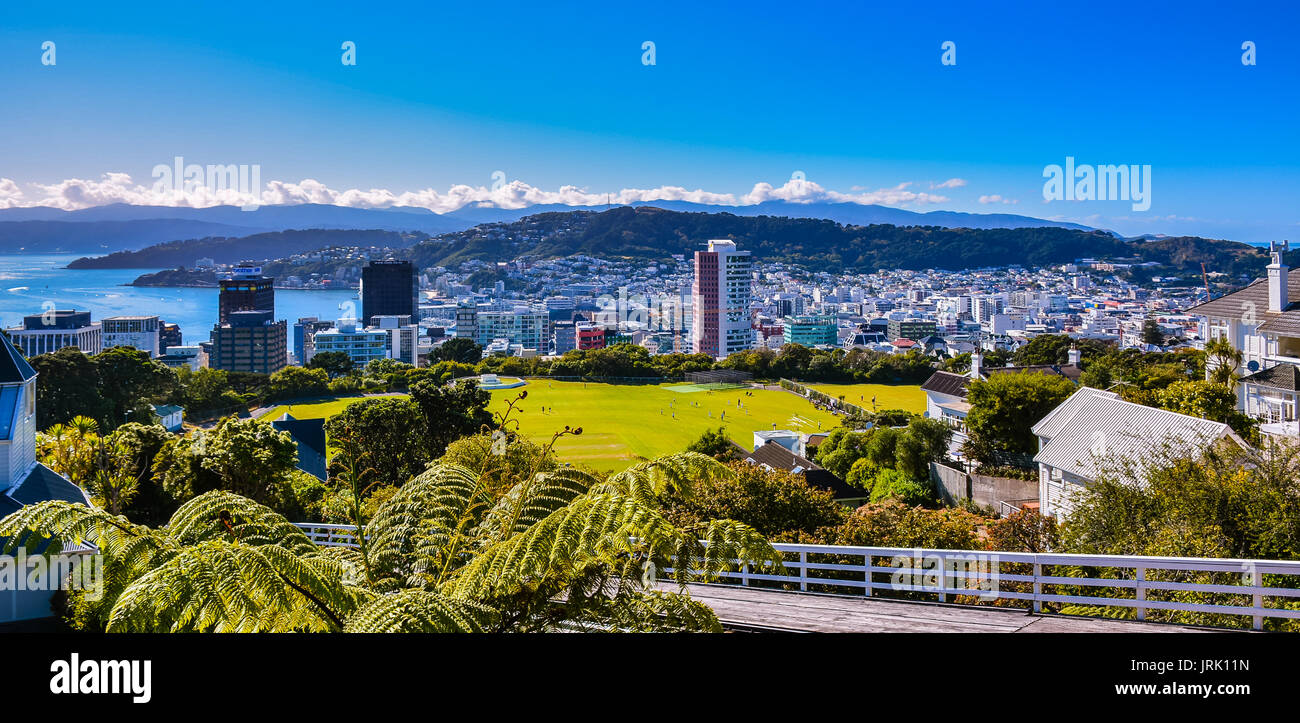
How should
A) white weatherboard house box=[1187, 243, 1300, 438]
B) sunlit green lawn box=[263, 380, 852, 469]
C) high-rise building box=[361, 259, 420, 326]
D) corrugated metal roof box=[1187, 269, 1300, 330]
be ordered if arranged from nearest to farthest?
1. white weatherboard house box=[1187, 243, 1300, 438]
2. corrugated metal roof box=[1187, 269, 1300, 330]
3. sunlit green lawn box=[263, 380, 852, 469]
4. high-rise building box=[361, 259, 420, 326]

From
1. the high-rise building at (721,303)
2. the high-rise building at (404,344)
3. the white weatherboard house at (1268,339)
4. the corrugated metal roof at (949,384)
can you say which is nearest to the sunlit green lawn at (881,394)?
the corrugated metal roof at (949,384)

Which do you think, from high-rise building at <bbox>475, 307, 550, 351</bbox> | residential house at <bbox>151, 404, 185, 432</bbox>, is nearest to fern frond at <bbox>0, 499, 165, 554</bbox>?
residential house at <bbox>151, 404, 185, 432</bbox>

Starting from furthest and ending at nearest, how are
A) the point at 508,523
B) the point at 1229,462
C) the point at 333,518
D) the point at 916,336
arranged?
the point at 916,336
the point at 333,518
the point at 1229,462
the point at 508,523

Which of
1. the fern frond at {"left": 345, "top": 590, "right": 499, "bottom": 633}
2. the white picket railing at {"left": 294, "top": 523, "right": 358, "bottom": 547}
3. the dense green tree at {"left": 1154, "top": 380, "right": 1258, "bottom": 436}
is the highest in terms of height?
the fern frond at {"left": 345, "top": 590, "right": 499, "bottom": 633}

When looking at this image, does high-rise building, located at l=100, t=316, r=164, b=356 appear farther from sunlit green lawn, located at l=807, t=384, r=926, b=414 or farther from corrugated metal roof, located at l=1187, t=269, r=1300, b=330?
corrugated metal roof, located at l=1187, t=269, r=1300, b=330

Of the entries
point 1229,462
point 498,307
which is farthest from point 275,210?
point 1229,462

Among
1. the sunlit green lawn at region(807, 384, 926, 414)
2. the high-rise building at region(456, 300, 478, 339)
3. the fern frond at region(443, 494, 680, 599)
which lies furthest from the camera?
the high-rise building at region(456, 300, 478, 339)
